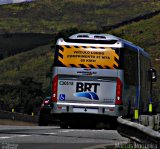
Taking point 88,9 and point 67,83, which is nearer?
point 67,83

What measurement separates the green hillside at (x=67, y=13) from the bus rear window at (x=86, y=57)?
426 feet

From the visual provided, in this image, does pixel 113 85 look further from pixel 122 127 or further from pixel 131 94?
pixel 122 127

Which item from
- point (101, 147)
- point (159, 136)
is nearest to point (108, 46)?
point (101, 147)

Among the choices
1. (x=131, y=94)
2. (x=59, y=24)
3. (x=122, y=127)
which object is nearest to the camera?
(x=122, y=127)

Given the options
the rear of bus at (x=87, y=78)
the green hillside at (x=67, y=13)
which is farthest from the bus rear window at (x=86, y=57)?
the green hillside at (x=67, y=13)

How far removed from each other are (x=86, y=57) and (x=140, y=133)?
1178cm

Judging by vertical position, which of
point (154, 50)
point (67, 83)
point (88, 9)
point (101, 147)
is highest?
point (88, 9)

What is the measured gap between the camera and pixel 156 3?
181 metres

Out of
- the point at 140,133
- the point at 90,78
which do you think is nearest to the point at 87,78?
the point at 90,78

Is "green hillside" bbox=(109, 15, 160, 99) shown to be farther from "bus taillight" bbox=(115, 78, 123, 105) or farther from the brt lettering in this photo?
the brt lettering

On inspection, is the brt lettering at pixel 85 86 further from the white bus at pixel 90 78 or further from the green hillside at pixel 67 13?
the green hillside at pixel 67 13

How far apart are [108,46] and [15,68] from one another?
9177 cm

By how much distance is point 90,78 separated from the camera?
27.5 m

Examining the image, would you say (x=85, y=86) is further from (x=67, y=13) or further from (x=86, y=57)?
(x=67, y=13)
